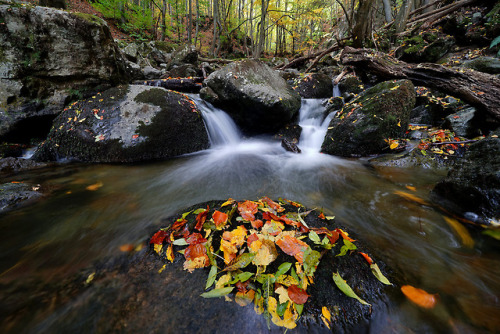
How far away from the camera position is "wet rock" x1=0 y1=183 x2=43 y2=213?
2623 mm

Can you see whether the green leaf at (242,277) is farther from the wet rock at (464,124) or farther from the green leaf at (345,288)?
the wet rock at (464,124)

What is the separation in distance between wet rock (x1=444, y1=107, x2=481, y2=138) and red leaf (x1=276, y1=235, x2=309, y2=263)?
5.44 metres

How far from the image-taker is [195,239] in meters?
1.61

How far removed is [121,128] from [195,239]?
422cm

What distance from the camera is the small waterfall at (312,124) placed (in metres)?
6.47

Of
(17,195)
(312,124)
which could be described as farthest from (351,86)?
(17,195)

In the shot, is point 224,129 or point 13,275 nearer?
point 13,275

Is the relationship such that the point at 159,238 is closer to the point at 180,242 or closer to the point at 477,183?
the point at 180,242

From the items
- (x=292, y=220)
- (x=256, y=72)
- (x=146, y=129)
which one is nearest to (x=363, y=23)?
(x=256, y=72)

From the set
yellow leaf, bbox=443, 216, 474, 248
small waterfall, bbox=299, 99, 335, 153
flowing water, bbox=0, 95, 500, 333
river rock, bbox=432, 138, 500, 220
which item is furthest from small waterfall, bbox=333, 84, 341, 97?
yellow leaf, bbox=443, 216, 474, 248

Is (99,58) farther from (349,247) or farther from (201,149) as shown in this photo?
(349,247)

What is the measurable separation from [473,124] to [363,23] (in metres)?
6.33

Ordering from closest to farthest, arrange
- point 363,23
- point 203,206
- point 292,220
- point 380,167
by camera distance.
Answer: point 292,220 < point 203,206 < point 380,167 < point 363,23

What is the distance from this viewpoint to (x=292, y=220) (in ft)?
5.85
